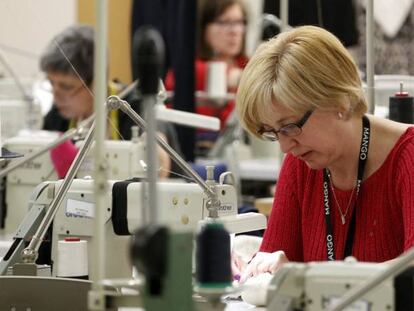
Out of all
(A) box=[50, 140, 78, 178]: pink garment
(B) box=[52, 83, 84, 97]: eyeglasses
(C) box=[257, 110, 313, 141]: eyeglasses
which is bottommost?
(A) box=[50, 140, 78, 178]: pink garment

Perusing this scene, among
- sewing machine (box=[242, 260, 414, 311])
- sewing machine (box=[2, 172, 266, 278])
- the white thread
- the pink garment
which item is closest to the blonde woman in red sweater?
sewing machine (box=[2, 172, 266, 278])

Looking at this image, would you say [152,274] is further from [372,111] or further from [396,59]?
[396,59]

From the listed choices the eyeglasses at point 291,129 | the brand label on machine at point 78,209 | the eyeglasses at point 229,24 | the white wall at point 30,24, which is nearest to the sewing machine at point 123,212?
the brand label on machine at point 78,209

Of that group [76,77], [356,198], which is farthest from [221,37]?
[356,198]

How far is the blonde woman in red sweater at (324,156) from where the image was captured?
2447 millimetres

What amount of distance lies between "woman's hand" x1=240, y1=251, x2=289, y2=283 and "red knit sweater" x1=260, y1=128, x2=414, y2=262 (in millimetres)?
181

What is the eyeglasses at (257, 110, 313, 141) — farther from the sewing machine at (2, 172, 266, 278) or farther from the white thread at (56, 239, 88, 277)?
the white thread at (56, 239, 88, 277)

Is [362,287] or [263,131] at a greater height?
[263,131]

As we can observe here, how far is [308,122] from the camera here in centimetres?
247

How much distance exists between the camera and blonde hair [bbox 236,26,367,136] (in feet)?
7.98

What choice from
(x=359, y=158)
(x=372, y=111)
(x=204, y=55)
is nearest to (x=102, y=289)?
(x=359, y=158)

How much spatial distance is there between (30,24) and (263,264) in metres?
1.16

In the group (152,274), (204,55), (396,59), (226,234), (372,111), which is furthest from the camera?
(204,55)

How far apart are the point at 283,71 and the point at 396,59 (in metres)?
4.47
